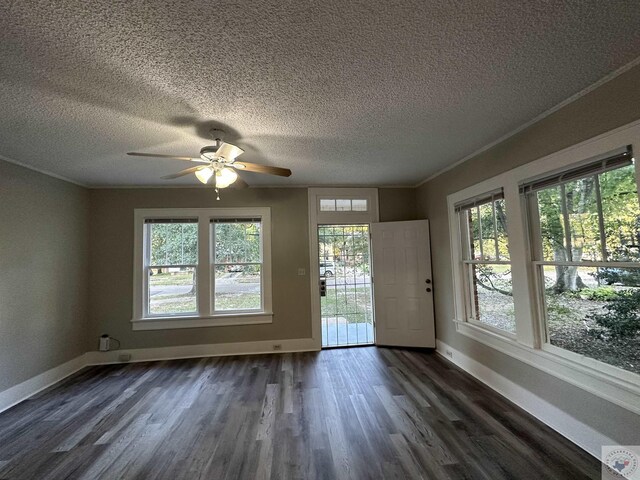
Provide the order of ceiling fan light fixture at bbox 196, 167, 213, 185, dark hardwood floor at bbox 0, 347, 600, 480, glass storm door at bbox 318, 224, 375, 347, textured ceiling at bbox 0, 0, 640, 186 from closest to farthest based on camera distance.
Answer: textured ceiling at bbox 0, 0, 640, 186 → dark hardwood floor at bbox 0, 347, 600, 480 → ceiling fan light fixture at bbox 196, 167, 213, 185 → glass storm door at bbox 318, 224, 375, 347

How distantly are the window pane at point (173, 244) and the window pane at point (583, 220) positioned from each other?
4207 mm

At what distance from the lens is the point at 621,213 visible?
1809 mm

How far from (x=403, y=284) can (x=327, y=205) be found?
65.1 inches

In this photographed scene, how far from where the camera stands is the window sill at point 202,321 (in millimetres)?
3836

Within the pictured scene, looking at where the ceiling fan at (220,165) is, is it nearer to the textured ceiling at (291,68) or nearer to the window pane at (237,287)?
the textured ceiling at (291,68)

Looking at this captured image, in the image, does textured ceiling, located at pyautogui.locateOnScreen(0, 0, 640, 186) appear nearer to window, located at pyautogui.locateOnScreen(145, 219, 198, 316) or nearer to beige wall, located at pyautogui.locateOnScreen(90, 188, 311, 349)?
beige wall, located at pyautogui.locateOnScreen(90, 188, 311, 349)

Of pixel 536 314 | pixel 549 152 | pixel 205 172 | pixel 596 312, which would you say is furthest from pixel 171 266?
pixel 596 312

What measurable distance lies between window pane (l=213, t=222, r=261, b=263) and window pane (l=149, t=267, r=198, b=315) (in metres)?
0.50

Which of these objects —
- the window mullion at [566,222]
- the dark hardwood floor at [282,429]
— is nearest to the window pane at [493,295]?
the window mullion at [566,222]

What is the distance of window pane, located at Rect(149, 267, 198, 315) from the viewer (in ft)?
13.0

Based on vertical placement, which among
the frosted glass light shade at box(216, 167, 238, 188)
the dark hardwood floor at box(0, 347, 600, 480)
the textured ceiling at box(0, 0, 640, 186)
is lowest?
the dark hardwood floor at box(0, 347, 600, 480)

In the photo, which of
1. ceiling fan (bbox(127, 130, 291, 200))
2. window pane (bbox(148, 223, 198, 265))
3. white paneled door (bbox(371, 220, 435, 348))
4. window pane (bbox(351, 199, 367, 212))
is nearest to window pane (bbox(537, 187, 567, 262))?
white paneled door (bbox(371, 220, 435, 348))

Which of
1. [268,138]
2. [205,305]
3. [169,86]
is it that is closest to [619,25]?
[268,138]

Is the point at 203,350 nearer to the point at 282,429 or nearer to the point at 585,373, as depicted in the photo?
the point at 282,429
